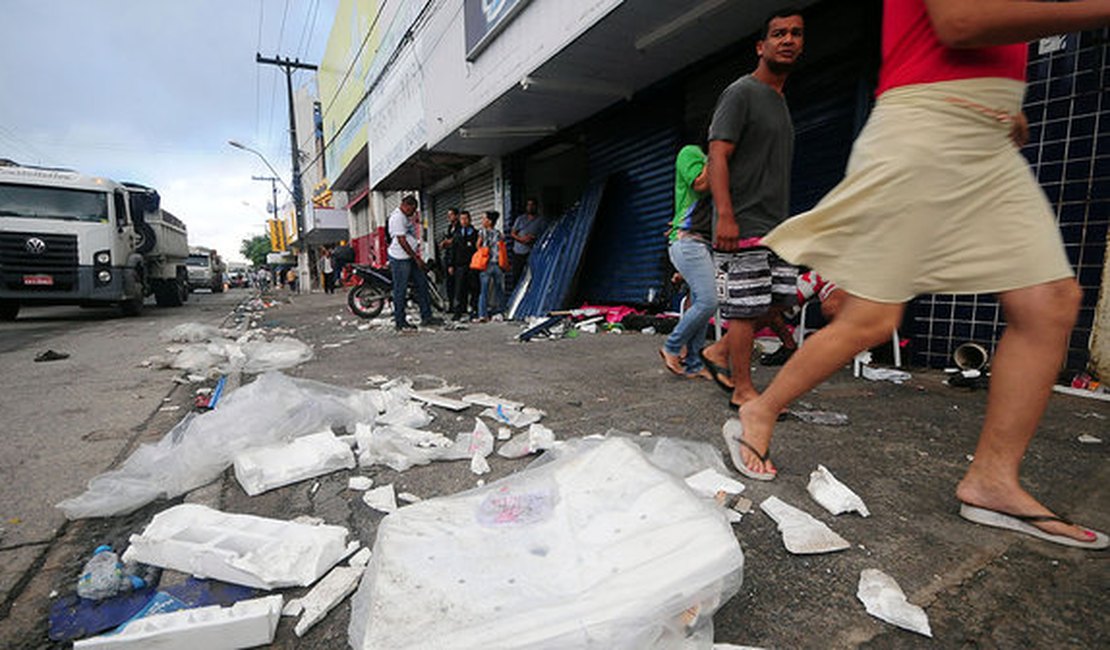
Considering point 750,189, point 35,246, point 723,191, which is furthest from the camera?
point 35,246

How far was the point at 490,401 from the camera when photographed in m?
2.66

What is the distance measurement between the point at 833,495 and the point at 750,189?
1.44 metres

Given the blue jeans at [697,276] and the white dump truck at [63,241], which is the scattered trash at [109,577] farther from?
the white dump truck at [63,241]

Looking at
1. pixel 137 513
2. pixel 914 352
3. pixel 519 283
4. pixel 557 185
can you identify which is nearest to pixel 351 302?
pixel 519 283

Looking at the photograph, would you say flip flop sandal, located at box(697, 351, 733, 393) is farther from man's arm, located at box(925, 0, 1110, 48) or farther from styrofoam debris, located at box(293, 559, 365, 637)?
styrofoam debris, located at box(293, 559, 365, 637)

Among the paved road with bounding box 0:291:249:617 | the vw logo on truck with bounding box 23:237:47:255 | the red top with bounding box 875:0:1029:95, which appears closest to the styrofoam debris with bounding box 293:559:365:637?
the paved road with bounding box 0:291:249:617

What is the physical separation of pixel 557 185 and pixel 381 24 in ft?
22.8

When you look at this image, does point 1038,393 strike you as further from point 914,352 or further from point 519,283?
point 519,283

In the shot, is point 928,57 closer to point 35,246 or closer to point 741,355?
point 741,355

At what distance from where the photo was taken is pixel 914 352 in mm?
3406

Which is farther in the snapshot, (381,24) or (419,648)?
(381,24)

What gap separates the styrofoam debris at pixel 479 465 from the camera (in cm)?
175

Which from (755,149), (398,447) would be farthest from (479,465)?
(755,149)

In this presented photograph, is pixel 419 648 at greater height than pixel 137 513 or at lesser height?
greater
